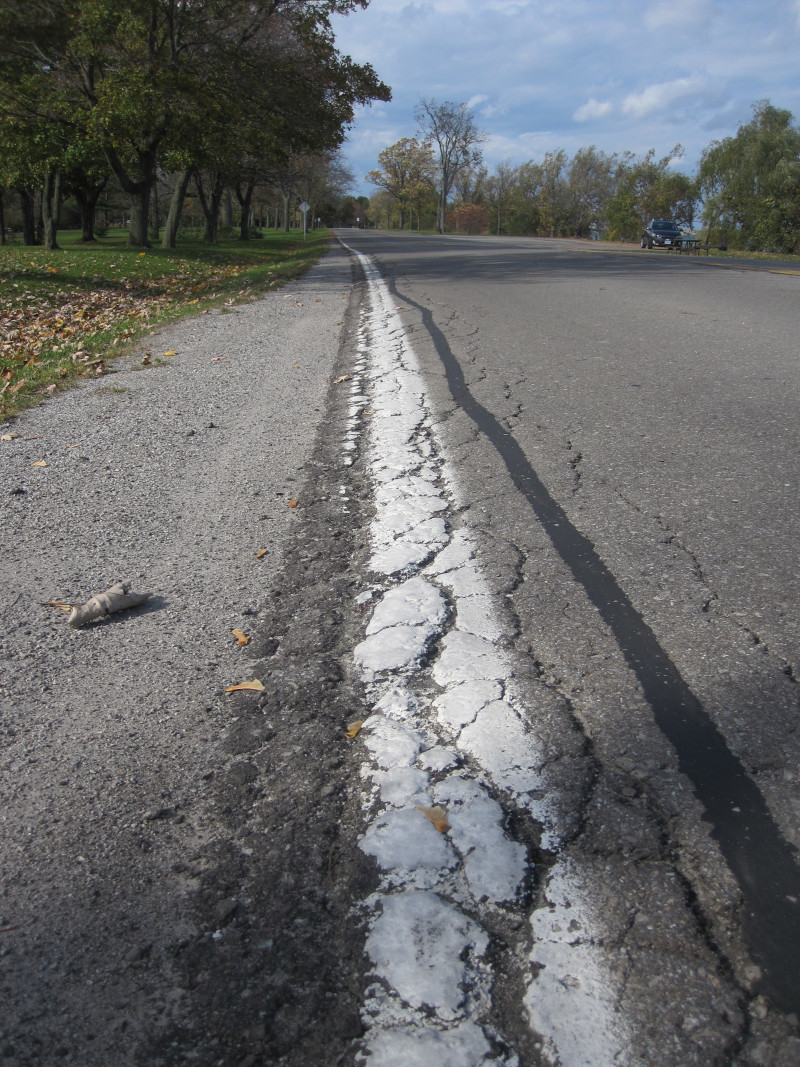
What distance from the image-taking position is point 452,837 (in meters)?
1.51

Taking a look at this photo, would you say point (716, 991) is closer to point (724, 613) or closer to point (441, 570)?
point (724, 613)

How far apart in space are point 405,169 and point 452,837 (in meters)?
103

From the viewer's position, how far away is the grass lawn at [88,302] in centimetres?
578

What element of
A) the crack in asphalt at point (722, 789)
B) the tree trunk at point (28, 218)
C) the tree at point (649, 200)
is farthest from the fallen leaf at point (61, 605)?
the tree at point (649, 200)

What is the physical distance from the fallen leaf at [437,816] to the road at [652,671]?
0.16 metres

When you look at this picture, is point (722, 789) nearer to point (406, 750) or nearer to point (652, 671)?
point (652, 671)

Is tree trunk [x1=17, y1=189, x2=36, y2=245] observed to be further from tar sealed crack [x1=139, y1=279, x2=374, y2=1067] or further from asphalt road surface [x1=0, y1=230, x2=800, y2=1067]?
tar sealed crack [x1=139, y1=279, x2=374, y2=1067]

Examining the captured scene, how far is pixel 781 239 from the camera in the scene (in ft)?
108

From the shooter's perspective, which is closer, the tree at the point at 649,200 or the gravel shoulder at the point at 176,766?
the gravel shoulder at the point at 176,766

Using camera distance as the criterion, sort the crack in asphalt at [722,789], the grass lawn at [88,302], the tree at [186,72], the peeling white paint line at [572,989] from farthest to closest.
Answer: the tree at [186,72]
the grass lawn at [88,302]
the crack in asphalt at [722,789]
the peeling white paint line at [572,989]

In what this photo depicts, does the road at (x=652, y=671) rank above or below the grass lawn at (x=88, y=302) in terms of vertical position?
below

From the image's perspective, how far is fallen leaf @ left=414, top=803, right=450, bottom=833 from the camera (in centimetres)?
153

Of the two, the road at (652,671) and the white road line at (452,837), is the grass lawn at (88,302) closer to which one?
the road at (652,671)

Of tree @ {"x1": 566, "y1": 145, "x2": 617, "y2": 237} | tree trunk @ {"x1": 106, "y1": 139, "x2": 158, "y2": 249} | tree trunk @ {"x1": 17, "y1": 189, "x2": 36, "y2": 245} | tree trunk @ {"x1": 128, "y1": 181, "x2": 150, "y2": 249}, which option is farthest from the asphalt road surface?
tree @ {"x1": 566, "y1": 145, "x2": 617, "y2": 237}
